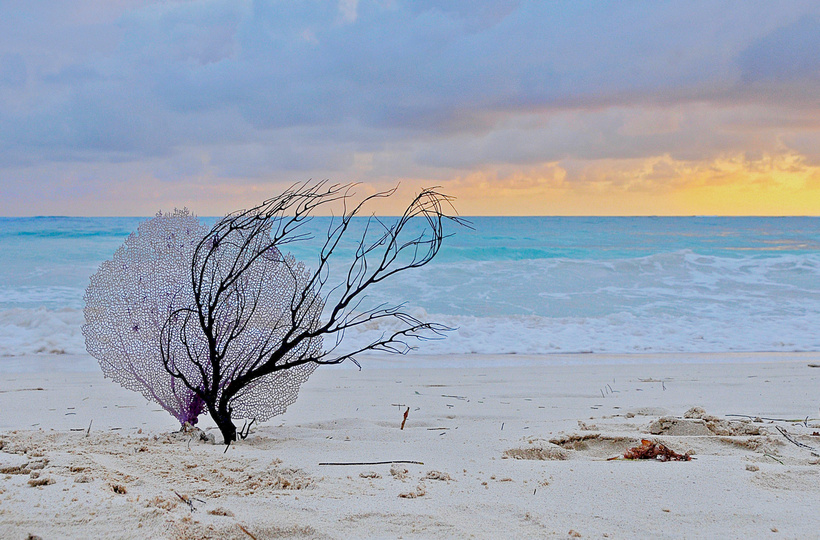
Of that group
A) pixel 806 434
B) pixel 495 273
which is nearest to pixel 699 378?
pixel 806 434

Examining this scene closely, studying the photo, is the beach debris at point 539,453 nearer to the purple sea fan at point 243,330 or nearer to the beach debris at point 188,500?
the purple sea fan at point 243,330

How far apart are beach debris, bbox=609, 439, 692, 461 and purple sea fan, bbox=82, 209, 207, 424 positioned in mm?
2348

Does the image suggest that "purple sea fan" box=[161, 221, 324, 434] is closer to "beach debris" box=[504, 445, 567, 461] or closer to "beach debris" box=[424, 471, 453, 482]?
"beach debris" box=[424, 471, 453, 482]

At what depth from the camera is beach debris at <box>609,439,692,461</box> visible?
2755 mm

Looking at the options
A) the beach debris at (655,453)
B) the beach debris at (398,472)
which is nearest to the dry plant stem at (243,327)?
the beach debris at (398,472)

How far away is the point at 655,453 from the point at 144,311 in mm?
2839

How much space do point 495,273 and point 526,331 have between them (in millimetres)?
9020

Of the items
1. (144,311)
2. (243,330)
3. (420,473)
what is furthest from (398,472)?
(144,311)

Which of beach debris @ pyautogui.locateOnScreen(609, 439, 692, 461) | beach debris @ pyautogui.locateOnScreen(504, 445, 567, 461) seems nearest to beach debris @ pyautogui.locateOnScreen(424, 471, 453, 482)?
beach debris @ pyautogui.locateOnScreen(504, 445, 567, 461)

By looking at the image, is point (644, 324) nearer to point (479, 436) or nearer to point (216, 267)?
point (479, 436)

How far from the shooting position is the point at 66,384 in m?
5.62

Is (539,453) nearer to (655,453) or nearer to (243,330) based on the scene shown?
(655,453)

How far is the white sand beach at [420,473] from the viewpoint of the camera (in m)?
1.99

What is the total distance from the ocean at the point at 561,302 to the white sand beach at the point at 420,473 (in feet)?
4.78
